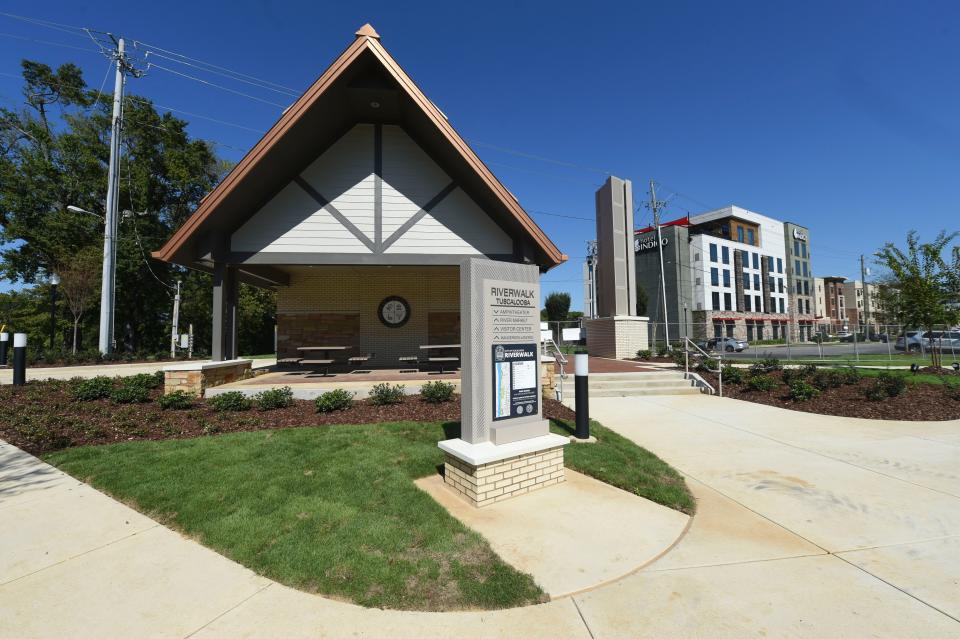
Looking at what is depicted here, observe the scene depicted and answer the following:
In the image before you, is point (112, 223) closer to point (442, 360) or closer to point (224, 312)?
point (224, 312)

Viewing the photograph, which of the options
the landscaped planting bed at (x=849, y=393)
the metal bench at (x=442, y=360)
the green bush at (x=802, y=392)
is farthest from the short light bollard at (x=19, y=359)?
the green bush at (x=802, y=392)

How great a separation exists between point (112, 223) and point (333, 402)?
20.2 m

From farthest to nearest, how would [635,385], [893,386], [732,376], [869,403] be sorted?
[732,376] → [635,385] → [893,386] → [869,403]

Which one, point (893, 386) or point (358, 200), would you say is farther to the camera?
point (358, 200)

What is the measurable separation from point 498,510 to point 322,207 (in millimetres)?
9077

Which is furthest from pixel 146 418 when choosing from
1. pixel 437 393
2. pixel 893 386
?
pixel 893 386

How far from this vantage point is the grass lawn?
2932mm

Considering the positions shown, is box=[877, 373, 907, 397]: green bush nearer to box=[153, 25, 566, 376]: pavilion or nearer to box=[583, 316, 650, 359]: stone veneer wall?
box=[153, 25, 566, 376]: pavilion

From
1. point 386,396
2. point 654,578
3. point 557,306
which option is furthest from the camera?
point 557,306

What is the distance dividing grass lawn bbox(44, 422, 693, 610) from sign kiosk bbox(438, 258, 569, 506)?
1.85ft

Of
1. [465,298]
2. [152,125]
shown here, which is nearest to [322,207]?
[465,298]

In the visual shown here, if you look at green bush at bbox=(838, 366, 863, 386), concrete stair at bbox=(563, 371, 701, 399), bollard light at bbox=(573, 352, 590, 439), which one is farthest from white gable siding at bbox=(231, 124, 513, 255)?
green bush at bbox=(838, 366, 863, 386)

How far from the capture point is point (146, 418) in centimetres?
723

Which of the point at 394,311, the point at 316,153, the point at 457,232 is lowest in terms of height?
the point at 394,311
